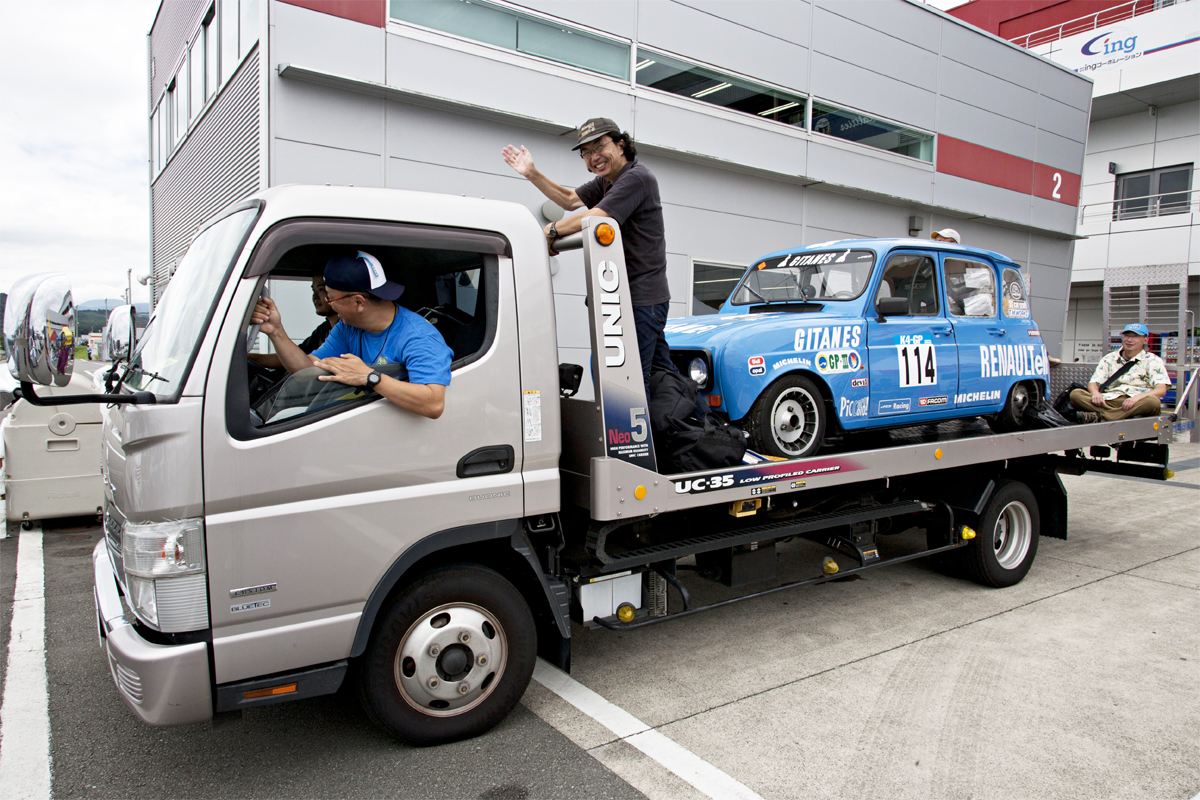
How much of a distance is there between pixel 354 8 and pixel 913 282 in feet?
22.8

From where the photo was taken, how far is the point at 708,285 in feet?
40.1

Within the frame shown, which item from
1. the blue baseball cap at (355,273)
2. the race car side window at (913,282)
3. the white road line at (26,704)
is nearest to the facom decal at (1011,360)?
the race car side window at (913,282)

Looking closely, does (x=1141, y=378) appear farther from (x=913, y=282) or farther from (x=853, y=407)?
(x=853, y=407)

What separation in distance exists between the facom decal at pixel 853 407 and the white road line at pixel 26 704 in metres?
4.41

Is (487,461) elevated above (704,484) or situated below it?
above

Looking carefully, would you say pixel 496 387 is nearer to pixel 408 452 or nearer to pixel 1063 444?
pixel 408 452

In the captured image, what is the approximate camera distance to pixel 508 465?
329 cm

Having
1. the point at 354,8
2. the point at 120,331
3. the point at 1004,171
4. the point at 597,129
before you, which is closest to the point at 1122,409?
the point at 597,129

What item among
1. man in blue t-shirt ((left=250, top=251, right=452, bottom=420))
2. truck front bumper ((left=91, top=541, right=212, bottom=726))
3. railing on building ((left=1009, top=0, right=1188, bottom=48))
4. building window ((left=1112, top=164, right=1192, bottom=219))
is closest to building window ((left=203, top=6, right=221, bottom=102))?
man in blue t-shirt ((left=250, top=251, right=452, bottom=420))

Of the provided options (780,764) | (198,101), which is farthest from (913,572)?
(198,101)

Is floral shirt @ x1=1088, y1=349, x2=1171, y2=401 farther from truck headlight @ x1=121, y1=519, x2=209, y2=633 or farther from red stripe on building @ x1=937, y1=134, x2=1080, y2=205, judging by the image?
red stripe on building @ x1=937, y1=134, x2=1080, y2=205

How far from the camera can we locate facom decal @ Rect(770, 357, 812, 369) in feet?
14.7

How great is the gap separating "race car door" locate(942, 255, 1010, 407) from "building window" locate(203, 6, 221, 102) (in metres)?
9.92

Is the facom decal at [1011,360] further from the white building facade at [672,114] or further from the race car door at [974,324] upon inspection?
the white building facade at [672,114]
